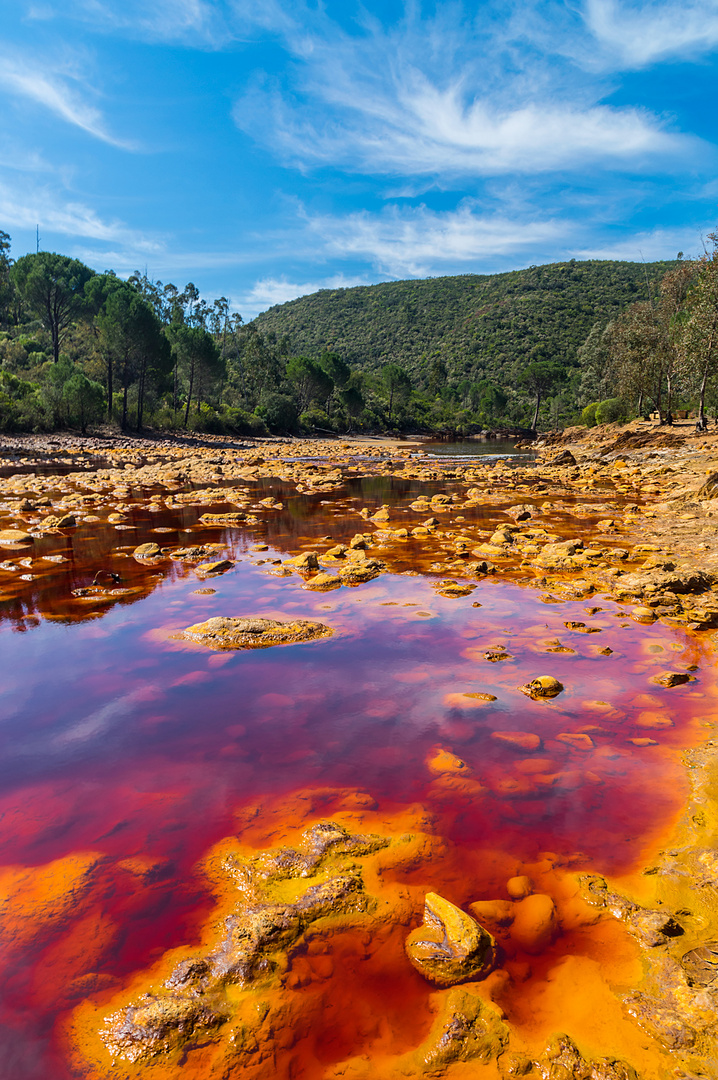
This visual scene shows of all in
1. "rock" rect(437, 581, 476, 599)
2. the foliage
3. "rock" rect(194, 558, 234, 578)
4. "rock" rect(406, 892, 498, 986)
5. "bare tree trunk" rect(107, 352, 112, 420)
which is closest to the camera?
"rock" rect(406, 892, 498, 986)

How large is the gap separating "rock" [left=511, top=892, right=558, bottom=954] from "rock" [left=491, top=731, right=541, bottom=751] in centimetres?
148

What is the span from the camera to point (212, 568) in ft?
33.4

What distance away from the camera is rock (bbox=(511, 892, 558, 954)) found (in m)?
2.73

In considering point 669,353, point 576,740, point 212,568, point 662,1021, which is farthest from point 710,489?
Result: point 669,353

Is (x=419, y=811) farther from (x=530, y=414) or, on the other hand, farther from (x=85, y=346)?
(x=530, y=414)

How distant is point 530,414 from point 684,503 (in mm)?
100610

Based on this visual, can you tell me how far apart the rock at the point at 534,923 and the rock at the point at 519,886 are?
3cm

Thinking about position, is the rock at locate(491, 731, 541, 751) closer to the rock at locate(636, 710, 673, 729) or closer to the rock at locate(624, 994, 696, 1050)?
the rock at locate(636, 710, 673, 729)

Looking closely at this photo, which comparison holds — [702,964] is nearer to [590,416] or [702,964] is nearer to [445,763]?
[445,763]

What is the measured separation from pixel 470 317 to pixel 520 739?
16788 cm

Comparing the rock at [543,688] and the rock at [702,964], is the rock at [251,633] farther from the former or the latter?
the rock at [702,964]

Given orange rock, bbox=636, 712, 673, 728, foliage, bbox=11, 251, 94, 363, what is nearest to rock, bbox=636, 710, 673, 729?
orange rock, bbox=636, 712, 673, 728

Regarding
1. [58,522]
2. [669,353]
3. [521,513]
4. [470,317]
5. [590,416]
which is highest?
[470,317]

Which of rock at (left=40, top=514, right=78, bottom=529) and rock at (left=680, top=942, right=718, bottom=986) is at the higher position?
rock at (left=40, top=514, right=78, bottom=529)
